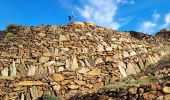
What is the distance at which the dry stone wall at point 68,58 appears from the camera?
664 inches

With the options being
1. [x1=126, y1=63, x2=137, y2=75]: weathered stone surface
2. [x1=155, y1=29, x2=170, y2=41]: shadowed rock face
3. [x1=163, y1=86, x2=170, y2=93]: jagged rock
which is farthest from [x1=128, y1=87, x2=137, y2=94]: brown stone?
[x1=155, y1=29, x2=170, y2=41]: shadowed rock face

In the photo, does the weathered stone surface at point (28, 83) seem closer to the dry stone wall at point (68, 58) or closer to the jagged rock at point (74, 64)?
the dry stone wall at point (68, 58)

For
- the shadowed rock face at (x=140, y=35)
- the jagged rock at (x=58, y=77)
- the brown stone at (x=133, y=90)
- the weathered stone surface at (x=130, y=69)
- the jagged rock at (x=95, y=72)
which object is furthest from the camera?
the shadowed rock face at (x=140, y=35)

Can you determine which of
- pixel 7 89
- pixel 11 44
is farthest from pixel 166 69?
pixel 11 44

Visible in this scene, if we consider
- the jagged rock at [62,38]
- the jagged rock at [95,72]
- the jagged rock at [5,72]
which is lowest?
the jagged rock at [95,72]

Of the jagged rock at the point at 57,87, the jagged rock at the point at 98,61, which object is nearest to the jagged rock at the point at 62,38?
the jagged rock at the point at 98,61

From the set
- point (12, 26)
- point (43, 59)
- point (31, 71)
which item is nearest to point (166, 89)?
point (31, 71)

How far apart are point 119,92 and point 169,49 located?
35.2ft

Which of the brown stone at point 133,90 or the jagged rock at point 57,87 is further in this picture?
the jagged rock at point 57,87

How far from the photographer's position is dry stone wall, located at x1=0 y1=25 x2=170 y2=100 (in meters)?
16.9

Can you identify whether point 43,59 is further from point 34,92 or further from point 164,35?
point 164,35

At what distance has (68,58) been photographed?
19344 millimetres

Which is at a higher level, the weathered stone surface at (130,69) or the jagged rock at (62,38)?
the jagged rock at (62,38)

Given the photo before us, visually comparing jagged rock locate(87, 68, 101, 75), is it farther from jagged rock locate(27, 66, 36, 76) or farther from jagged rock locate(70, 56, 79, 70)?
jagged rock locate(27, 66, 36, 76)
